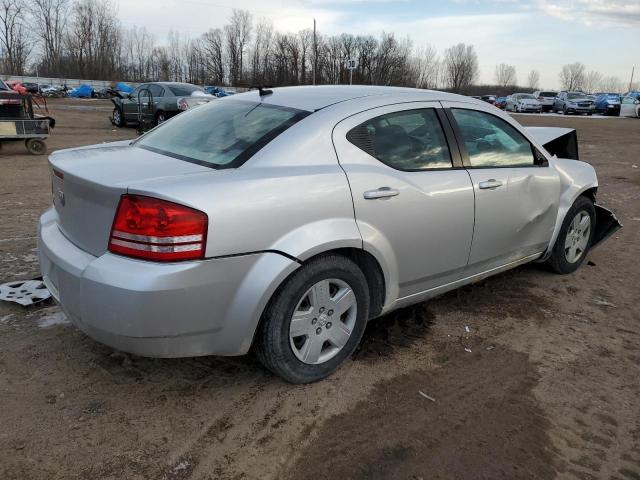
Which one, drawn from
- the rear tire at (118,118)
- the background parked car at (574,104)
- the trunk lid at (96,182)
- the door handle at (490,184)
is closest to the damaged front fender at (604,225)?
the door handle at (490,184)

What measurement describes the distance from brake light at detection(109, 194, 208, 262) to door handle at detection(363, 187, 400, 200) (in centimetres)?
95

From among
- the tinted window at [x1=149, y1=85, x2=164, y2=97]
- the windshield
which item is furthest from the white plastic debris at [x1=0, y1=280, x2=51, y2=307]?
the tinted window at [x1=149, y1=85, x2=164, y2=97]

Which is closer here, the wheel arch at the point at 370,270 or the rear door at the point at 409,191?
the wheel arch at the point at 370,270

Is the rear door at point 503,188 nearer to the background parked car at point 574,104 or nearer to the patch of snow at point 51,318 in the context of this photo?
the patch of snow at point 51,318

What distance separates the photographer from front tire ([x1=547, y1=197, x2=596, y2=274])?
454 centimetres

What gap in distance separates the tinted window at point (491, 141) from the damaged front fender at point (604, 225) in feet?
4.91

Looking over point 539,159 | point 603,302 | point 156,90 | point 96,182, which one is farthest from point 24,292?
point 156,90

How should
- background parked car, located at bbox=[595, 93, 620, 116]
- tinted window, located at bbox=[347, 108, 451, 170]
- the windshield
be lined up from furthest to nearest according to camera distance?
background parked car, located at bbox=[595, 93, 620, 116]
the windshield
tinted window, located at bbox=[347, 108, 451, 170]

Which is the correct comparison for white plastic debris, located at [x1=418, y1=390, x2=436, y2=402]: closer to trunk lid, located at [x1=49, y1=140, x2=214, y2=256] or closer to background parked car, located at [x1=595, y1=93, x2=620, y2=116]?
trunk lid, located at [x1=49, y1=140, x2=214, y2=256]

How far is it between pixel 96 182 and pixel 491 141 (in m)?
2.64

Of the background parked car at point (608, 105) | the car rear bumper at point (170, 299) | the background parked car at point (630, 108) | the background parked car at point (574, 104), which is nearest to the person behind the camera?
the car rear bumper at point (170, 299)

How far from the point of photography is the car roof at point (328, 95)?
10.5 ft

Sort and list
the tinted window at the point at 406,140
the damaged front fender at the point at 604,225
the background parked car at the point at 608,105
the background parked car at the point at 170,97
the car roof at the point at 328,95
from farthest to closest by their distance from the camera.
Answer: the background parked car at the point at 608,105 < the background parked car at the point at 170,97 < the damaged front fender at the point at 604,225 < the car roof at the point at 328,95 < the tinted window at the point at 406,140

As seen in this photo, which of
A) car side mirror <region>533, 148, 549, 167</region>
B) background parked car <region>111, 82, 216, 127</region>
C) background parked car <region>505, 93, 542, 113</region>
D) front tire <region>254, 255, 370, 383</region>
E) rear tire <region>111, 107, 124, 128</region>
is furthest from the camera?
background parked car <region>505, 93, 542, 113</region>
